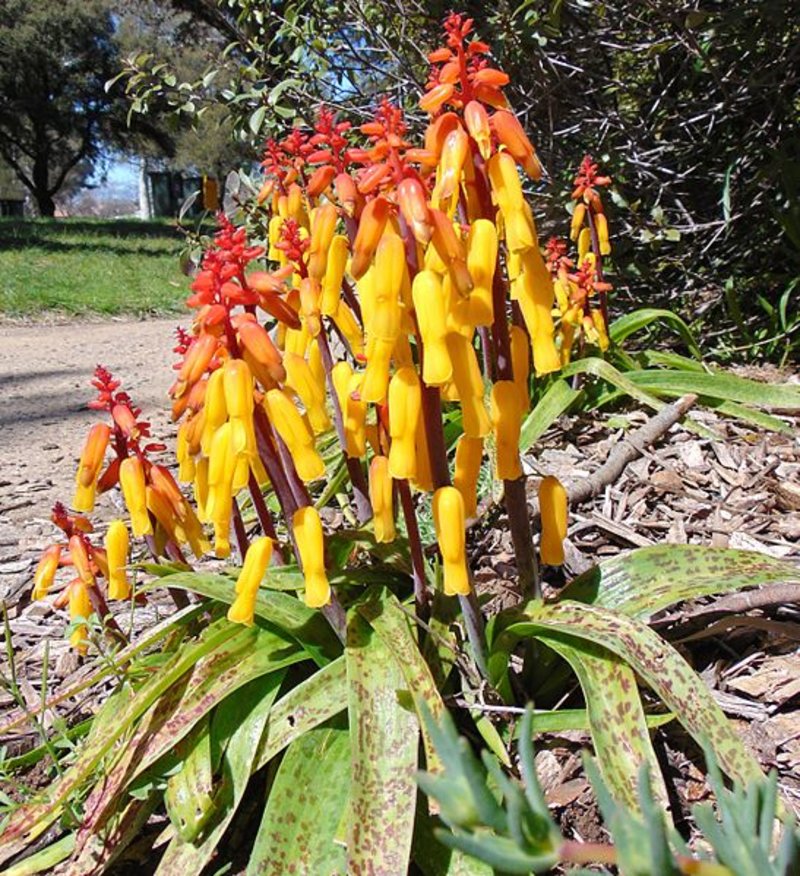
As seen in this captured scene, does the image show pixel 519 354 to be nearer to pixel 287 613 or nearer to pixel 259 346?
pixel 259 346

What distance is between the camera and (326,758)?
171 cm

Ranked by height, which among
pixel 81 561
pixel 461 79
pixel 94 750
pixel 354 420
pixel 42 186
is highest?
pixel 42 186

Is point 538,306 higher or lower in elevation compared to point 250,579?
higher

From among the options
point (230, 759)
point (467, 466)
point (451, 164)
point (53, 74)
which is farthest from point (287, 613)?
point (53, 74)

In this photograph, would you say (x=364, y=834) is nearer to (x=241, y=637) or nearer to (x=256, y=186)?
(x=241, y=637)

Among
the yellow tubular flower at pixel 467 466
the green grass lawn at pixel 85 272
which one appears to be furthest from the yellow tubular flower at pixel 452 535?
the green grass lawn at pixel 85 272

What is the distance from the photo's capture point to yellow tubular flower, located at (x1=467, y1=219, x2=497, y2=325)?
1405 millimetres

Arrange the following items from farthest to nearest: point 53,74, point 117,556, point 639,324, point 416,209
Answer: point 53,74
point 639,324
point 117,556
point 416,209

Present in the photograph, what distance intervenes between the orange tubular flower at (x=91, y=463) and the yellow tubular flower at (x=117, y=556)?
3.2 inches

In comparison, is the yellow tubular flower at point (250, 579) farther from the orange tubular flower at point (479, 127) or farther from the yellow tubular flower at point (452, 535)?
the orange tubular flower at point (479, 127)

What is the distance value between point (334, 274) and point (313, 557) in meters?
0.56

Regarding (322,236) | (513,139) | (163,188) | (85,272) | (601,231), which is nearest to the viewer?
(513,139)

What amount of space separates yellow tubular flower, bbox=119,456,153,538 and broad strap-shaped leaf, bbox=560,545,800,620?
0.94 m

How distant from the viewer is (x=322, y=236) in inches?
64.8
